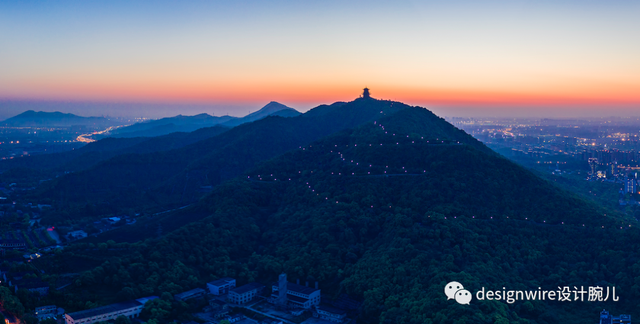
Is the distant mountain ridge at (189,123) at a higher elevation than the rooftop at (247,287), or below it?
higher

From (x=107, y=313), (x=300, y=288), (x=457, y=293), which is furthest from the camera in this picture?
(x=300, y=288)

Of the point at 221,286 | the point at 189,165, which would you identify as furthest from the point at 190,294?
the point at 189,165

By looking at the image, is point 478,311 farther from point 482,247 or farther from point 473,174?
point 473,174

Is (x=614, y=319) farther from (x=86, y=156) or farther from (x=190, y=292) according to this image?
(x=86, y=156)

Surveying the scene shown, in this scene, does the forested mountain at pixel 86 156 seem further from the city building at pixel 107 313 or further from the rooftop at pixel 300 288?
the rooftop at pixel 300 288

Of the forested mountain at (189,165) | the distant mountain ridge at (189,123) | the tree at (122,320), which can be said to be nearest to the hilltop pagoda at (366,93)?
the forested mountain at (189,165)

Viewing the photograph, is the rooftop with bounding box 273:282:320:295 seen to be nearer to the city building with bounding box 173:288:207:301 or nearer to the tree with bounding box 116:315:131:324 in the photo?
the city building with bounding box 173:288:207:301

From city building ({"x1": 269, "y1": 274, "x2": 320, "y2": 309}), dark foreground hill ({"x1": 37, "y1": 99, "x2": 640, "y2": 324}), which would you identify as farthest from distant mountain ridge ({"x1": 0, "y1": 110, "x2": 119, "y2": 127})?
city building ({"x1": 269, "y1": 274, "x2": 320, "y2": 309})
